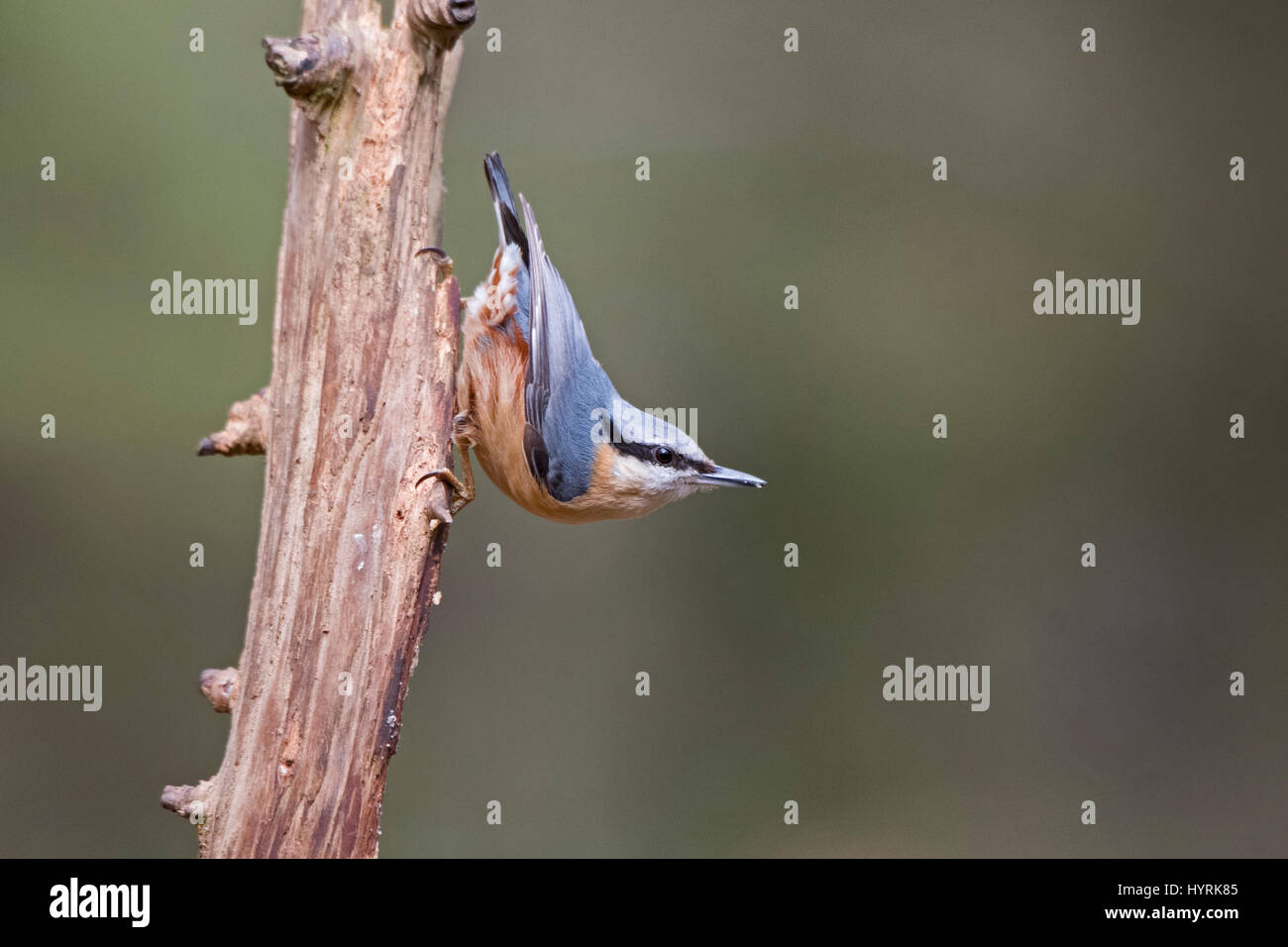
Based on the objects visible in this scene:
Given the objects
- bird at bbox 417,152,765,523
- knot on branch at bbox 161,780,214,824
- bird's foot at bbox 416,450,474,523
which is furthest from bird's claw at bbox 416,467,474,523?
knot on branch at bbox 161,780,214,824

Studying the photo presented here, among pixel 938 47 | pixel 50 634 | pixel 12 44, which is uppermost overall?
pixel 938 47

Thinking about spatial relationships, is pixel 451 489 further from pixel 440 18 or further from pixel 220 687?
pixel 440 18

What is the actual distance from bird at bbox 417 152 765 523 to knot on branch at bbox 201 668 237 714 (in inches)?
29.2

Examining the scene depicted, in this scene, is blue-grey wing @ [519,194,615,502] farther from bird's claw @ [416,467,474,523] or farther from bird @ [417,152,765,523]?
bird's claw @ [416,467,474,523]

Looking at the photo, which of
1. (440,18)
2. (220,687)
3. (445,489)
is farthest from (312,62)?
(220,687)

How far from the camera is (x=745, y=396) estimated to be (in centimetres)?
528

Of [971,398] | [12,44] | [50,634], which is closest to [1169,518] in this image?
[971,398]

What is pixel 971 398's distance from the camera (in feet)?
17.9

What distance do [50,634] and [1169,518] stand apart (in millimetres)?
5327

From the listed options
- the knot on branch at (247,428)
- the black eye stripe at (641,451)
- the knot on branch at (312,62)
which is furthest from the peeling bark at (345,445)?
the black eye stripe at (641,451)

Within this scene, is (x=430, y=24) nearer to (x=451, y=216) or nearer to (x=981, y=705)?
(x=451, y=216)

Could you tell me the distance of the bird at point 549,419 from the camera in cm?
288

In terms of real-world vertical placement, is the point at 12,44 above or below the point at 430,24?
above

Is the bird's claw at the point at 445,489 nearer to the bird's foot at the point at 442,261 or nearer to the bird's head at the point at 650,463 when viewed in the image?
the bird's foot at the point at 442,261
